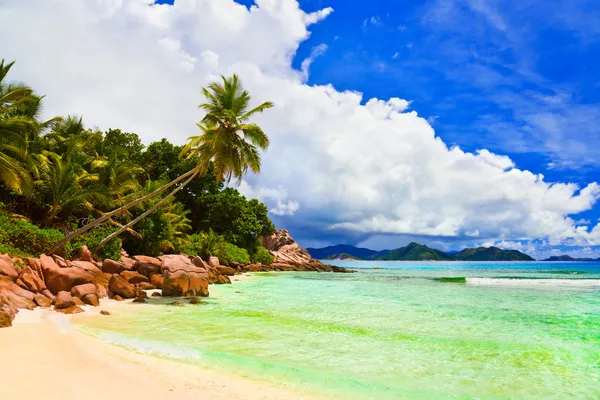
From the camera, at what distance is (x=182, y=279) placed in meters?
15.4

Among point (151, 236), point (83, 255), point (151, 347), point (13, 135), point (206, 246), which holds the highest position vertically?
point (13, 135)

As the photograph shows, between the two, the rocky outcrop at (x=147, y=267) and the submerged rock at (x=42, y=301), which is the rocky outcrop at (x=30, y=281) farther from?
the rocky outcrop at (x=147, y=267)

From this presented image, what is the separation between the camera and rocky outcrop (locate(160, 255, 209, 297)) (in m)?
15.1

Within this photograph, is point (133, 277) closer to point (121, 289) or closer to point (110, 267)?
point (110, 267)

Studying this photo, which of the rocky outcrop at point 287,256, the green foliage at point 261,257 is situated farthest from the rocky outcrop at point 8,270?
the green foliage at point 261,257

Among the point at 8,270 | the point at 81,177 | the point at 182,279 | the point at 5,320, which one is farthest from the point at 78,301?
the point at 81,177

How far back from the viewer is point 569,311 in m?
14.6

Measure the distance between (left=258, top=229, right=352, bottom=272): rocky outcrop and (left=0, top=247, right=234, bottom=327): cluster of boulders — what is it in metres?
26.3

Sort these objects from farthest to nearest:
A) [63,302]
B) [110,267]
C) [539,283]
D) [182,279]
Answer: [539,283], [110,267], [182,279], [63,302]

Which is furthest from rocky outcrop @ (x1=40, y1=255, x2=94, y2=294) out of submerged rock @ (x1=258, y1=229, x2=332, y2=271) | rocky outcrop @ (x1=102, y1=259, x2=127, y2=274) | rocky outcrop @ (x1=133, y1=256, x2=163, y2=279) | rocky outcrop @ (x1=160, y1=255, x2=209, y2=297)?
submerged rock @ (x1=258, y1=229, x2=332, y2=271)

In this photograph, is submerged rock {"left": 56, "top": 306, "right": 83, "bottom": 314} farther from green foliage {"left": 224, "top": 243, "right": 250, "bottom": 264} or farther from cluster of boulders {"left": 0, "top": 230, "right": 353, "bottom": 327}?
green foliage {"left": 224, "top": 243, "right": 250, "bottom": 264}

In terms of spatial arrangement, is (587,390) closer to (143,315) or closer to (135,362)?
(135,362)

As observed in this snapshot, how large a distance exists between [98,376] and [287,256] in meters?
59.3

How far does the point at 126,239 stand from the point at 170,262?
42.0ft
